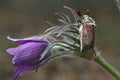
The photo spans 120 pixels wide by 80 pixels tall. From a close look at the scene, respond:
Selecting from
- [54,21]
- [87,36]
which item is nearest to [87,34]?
[87,36]

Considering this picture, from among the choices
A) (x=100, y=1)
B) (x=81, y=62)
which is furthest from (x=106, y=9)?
(x=81, y=62)

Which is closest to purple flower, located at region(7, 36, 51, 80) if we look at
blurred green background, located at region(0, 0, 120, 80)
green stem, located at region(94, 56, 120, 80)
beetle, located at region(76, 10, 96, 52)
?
beetle, located at region(76, 10, 96, 52)

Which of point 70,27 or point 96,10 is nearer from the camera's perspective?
point 70,27

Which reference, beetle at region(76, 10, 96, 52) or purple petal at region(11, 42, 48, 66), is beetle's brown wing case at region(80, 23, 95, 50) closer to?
beetle at region(76, 10, 96, 52)

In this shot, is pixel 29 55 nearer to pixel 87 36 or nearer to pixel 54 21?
pixel 87 36

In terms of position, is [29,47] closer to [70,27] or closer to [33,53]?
[33,53]

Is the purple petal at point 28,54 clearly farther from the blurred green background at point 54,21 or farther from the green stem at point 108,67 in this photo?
the blurred green background at point 54,21
